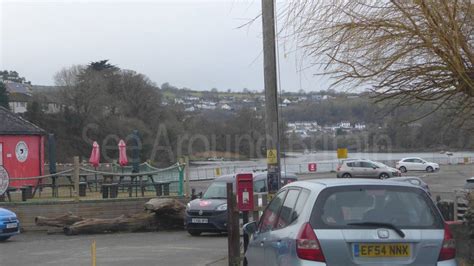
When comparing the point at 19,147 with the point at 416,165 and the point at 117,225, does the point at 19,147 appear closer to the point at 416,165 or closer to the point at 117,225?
the point at 117,225

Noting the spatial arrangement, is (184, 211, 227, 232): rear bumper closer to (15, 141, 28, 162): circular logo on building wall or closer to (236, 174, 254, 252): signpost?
(236, 174, 254, 252): signpost

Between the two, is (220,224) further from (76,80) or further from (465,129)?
(76,80)

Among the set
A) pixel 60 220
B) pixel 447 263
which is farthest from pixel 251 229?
pixel 60 220

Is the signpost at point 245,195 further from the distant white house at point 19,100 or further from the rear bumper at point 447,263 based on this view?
the distant white house at point 19,100

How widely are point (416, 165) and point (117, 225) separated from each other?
4474cm

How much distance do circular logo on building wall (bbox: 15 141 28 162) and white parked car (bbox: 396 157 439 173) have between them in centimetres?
3679

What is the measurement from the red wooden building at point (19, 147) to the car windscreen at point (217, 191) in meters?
11.6

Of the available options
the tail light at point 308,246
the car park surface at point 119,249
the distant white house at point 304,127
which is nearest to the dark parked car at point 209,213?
the car park surface at point 119,249

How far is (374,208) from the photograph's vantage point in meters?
6.82

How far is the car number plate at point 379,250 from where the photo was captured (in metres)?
6.61

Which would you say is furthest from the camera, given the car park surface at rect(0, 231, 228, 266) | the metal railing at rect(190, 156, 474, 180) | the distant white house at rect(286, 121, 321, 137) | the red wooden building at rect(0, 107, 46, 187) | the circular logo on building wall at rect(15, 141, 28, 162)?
the metal railing at rect(190, 156, 474, 180)

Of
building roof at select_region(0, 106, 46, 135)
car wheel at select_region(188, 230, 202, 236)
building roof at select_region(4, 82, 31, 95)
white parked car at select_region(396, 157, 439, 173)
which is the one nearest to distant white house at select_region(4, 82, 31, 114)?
building roof at select_region(4, 82, 31, 95)

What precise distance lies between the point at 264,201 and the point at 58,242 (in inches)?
293

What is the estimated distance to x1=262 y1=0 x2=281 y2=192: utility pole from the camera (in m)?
12.3
